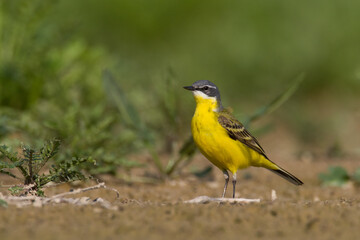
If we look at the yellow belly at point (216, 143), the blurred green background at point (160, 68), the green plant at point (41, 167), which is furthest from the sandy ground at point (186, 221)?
the blurred green background at point (160, 68)

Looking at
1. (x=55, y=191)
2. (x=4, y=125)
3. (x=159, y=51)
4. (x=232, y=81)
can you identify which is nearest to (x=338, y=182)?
(x=55, y=191)

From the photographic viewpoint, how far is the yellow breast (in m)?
5.81

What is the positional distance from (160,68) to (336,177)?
561cm

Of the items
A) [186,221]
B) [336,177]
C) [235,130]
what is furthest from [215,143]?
[186,221]

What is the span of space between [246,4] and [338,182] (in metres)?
8.70

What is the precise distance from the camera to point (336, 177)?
6.97 m

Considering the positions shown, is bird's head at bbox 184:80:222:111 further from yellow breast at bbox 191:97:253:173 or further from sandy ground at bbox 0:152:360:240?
sandy ground at bbox 0:152:360:240

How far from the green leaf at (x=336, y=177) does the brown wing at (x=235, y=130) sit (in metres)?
1.20

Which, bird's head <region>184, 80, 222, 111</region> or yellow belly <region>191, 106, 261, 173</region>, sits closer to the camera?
yellow belly <region>191, 106, 261, 173</region>

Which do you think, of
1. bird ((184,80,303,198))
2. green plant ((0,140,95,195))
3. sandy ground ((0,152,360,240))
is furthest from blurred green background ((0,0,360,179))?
sandy ground ((0,152,360,240))

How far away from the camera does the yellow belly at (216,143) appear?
5812mm

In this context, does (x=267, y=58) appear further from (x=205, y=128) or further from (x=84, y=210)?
(x=84, y=210)

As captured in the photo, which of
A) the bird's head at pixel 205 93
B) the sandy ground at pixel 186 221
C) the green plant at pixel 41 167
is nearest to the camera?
the sandy ground at pixel 186 221

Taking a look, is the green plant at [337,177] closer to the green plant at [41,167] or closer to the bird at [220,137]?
the bird at [220,137]
